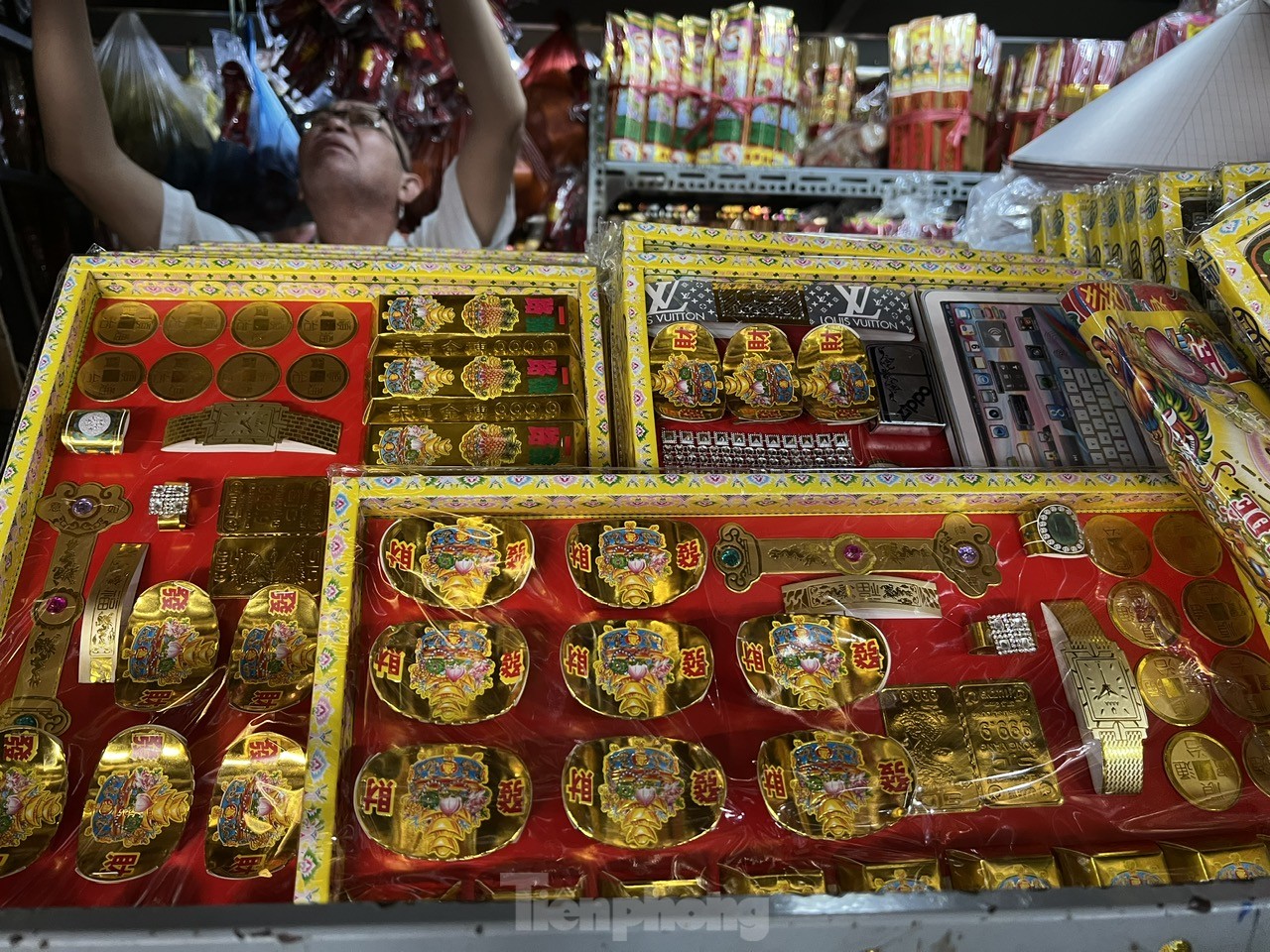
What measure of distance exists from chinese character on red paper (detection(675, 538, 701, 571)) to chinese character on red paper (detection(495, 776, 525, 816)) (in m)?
0.30

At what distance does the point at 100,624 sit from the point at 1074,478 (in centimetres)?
119

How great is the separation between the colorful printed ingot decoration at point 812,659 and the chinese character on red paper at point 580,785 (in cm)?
21

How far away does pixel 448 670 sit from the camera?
86 cm

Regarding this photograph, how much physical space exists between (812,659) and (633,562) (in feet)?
0.76

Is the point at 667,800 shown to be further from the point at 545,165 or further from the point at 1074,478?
the point at 545,165

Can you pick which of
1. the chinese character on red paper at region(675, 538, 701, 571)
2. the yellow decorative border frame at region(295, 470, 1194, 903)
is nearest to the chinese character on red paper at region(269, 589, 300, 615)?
the yellow decorative border frame at region(295, 470, 1194, 903)

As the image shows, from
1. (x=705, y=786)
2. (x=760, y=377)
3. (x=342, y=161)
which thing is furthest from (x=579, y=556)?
(x=342, y=161)

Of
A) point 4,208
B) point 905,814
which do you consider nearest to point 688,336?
point 905,814

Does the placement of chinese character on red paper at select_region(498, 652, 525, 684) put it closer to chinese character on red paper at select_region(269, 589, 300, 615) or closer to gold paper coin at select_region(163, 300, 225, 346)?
chinese character on red paper at select_region(269, 589, 300, 615)

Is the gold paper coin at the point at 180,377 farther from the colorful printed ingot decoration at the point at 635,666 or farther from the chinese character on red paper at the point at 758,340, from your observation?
the chinese character on red paper at the point at 758,340

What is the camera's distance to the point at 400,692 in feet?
2.77

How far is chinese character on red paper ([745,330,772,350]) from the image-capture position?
1.17m

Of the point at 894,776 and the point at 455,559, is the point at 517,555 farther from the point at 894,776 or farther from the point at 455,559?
the point at 894,776

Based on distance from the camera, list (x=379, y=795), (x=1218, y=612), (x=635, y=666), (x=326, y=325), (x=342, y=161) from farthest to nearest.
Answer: (x=342, y=161) → (x=326, y=325) → (x=1218, y=612) → (x=635, y=666) → (x=379, y=795)
